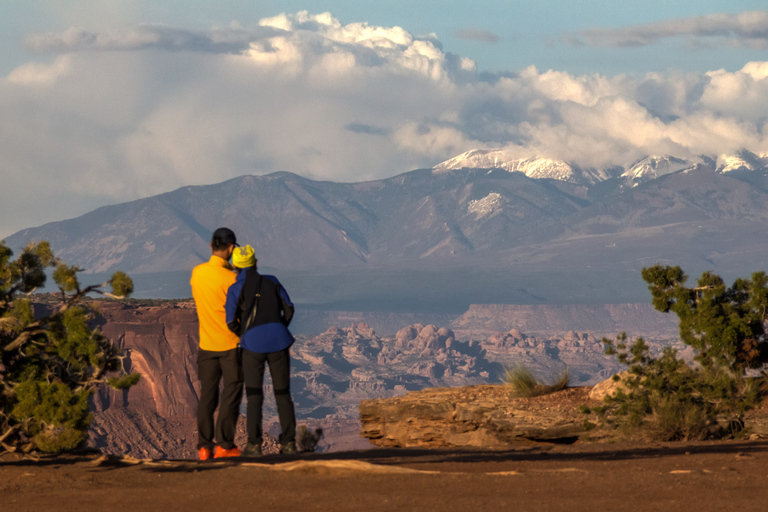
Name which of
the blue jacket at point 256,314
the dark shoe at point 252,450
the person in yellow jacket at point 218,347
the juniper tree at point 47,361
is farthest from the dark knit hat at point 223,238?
the dark shoe at point 252,450

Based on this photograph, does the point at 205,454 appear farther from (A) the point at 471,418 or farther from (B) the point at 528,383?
(B) the point at 528,383

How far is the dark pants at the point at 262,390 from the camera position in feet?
35.8

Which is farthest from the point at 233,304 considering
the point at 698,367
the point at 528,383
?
the point at 698,367

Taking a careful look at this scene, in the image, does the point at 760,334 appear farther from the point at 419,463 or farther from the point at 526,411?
the point at 419,463

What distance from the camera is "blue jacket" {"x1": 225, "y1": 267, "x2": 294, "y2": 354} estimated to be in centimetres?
1088

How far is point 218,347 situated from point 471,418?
6744mm

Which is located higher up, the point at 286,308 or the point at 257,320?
the point at 286,308

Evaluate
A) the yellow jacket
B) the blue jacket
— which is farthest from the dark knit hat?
the blue jacket

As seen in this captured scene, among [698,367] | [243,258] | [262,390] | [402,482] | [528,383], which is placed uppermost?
[243,258]

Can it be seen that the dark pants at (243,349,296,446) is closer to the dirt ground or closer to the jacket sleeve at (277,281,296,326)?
the jacket sleeve at (277,281,296,326)

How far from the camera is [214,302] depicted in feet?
36.7

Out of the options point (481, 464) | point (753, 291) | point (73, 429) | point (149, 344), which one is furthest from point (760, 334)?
point (149, 344)

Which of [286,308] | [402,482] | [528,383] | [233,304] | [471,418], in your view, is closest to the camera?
[402,482]

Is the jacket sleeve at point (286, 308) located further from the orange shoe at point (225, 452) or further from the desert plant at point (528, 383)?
the desert plant at point (528, 383)
